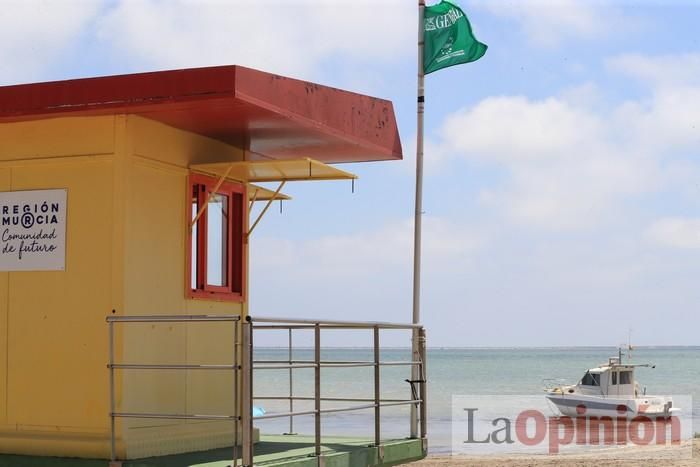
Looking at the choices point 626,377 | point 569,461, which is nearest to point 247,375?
point 569,461

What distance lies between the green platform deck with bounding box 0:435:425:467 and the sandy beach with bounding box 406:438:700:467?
50.7 ft

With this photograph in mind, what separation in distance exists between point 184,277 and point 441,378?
84534 millimetres

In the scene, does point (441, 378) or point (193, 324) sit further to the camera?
point (441, 378)

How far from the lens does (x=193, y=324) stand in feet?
33.7

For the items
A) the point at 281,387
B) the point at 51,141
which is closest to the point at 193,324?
the point at 51,141

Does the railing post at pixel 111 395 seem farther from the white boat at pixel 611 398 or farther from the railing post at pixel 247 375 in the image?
the white boat at pixel 611 398

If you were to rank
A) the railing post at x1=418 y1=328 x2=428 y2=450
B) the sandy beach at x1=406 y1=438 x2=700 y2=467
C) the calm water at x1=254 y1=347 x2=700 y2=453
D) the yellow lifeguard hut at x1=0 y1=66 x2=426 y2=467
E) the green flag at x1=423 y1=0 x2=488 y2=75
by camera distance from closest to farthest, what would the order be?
the yellow lifeguard hut at x1=0 y1=66 x2=426 y2=467 < the railing post at x1=418 y1=328 x2=428 y2=450 < the green flag at x1=423 y1=0 x2=488 y2=75 < the sandy beach at x1=406 y1=438 x2=700 y2=467 < the calm water at x1=254 y1=347 x2=700 y2=453

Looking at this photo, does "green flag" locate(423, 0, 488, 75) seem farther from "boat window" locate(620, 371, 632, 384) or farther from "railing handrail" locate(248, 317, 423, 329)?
"boat window" locate(620, 371, 632, 384)

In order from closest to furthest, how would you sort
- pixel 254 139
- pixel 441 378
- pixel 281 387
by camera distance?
pixel 254 139 < pixel 281 387 < pixel 441 378

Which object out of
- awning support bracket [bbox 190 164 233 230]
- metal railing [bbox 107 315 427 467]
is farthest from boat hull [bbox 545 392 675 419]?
awning support bracket [bbox 190 164 233 230]

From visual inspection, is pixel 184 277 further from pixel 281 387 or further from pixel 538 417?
A: pixel 281 387

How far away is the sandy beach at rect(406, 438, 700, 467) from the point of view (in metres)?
27.7

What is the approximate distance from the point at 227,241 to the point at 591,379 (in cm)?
3454

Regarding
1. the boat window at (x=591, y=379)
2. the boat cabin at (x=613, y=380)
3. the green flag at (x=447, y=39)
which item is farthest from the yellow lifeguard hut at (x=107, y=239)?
the boat window at (x=591, y=379)
